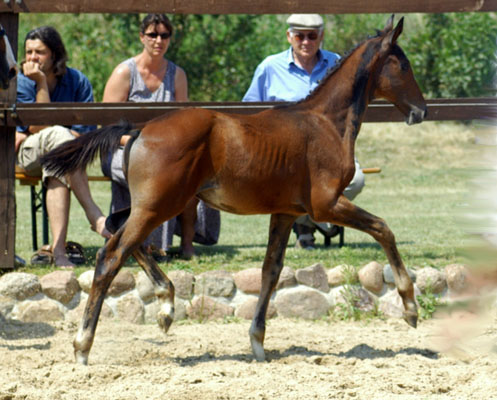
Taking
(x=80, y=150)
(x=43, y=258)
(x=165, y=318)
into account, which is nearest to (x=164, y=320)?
(x=165, y=318)

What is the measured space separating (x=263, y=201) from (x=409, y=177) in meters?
A: 10.3

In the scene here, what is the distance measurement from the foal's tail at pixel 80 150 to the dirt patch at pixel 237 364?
1146 millimetres

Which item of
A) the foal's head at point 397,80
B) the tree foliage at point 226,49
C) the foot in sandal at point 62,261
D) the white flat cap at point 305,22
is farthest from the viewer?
the tree foliage at point 226,49

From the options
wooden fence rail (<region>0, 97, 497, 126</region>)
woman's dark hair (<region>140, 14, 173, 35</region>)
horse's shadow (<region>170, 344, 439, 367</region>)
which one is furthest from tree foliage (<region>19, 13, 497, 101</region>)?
horse's shadow (<region>170, 344, 439, 367</region>)

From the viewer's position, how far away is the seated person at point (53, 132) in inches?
241

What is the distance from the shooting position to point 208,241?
→ 23.5ft

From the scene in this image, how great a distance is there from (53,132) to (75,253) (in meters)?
1.05

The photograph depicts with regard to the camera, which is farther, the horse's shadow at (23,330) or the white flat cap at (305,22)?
the white flat cap at (305,22)

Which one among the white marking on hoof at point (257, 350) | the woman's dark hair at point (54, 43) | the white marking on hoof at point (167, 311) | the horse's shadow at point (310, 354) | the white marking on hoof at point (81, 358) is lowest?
the horse's shadow at point (310, 354)

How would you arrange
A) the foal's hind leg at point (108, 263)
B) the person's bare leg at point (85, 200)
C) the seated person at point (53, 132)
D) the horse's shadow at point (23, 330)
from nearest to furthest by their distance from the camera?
the foal's hind leg at point (108, 263), the horse's shadow at point (23, 330), the seated person at point (53, 132), the person's bare leg at point (85, 200)

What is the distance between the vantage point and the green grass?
19.8 feet

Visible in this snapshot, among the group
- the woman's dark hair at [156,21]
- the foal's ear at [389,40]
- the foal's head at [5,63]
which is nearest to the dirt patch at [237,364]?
the foal's head at [5,63]

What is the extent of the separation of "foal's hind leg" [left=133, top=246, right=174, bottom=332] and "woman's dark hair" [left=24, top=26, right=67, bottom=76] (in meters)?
2.89

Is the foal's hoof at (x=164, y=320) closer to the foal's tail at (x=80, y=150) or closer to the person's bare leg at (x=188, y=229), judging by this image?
the foal's tail at (x=80, y=150)
